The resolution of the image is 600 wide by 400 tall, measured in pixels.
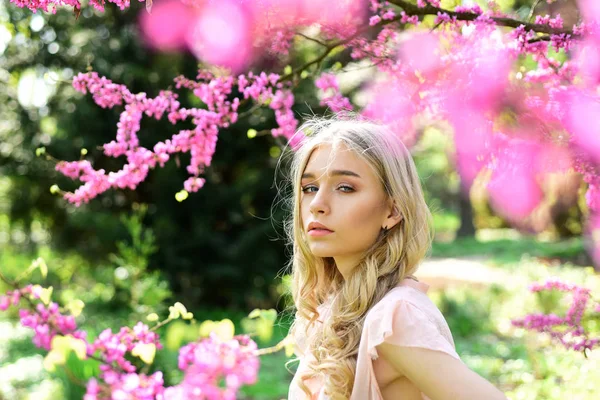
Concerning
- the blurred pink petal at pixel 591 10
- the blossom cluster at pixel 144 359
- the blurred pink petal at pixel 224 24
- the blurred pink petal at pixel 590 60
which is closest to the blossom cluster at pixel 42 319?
the blossom cluster at pixel 144 359

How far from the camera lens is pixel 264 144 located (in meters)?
8.25

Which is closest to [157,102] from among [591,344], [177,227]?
[591,344]

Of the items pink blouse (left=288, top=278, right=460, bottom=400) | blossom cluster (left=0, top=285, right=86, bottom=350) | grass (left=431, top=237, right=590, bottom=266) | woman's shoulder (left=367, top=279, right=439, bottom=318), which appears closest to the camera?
pink blouse (left=288, top=278, right=460, bottom=400)

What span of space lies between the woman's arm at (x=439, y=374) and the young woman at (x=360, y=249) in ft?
0.16

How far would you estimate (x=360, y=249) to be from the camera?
6.31ft

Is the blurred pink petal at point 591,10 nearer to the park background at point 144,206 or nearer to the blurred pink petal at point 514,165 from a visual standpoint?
the blurred pink petal at point 514,165

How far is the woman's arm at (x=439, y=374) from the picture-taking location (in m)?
1.44

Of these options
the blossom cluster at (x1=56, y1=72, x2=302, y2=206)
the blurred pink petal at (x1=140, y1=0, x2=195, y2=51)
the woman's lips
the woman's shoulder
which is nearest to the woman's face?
the woman's lips

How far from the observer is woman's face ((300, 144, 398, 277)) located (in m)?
1.88

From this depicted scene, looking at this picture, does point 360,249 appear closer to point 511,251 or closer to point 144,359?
point 144,359

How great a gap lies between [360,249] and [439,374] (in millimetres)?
515

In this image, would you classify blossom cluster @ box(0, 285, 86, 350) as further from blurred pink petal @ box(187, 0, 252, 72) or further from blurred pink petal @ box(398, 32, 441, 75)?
blurred pink petal @ box(398, 32, 441, 75)

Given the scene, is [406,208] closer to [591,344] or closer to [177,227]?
[591,344]

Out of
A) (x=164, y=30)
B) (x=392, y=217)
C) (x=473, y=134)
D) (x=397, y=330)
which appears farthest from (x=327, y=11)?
(x=164, y=30)
